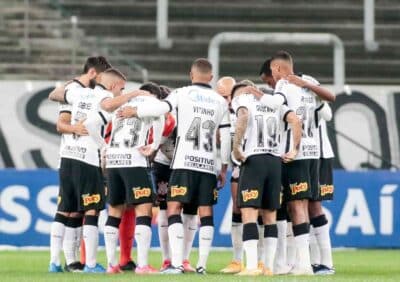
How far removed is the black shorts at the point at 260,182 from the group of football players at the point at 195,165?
10mm

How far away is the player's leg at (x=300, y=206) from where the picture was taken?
1552cm

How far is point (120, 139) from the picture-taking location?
15.7 m

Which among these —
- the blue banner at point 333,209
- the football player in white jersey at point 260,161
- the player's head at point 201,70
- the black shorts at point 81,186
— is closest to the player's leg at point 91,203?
the black shorts at point 81,186

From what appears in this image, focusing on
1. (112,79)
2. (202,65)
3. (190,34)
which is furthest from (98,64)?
(190,34)

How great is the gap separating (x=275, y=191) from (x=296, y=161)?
1.65 ft

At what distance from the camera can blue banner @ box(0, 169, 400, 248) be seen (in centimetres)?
2141

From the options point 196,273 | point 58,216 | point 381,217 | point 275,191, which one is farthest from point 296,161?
point 381,217

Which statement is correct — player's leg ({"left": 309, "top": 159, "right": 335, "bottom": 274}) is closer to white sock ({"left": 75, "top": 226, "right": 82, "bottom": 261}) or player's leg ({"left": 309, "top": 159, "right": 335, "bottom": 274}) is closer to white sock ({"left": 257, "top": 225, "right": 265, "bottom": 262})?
white sock ({"left": 257, "top": 225, "right": 265, "bottom": 262})

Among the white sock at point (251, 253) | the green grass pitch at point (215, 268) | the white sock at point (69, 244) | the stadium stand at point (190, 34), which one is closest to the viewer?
the green grass pitch at point (215, 268)

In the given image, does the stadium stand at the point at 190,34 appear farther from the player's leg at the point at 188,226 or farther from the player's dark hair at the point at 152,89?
the player's leg at the point at 188,226

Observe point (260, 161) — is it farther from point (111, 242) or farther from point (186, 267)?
point (111, 242)

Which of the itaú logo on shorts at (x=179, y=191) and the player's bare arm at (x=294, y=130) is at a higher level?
the player's bare arm at (x=294, y=130)

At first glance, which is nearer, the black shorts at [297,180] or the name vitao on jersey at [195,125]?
the name vitao on jersey at [195,125]

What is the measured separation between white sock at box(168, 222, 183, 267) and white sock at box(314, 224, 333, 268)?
1538 mm
